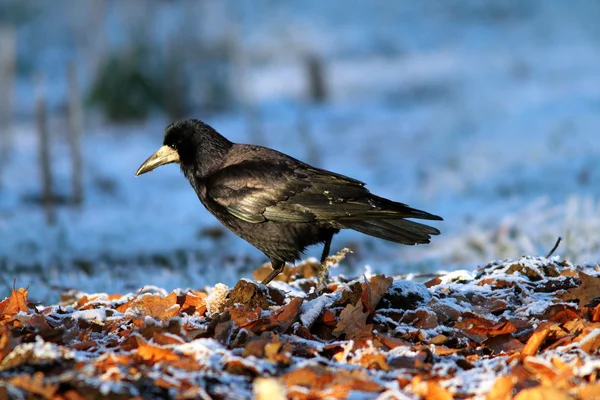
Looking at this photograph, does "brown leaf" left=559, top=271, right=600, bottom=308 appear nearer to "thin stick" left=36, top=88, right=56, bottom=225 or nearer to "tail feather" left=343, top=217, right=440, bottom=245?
"tail feather" left=343, top=217, right=440, bottom=245

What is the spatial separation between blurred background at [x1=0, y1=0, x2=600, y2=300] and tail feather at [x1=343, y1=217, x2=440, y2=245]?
6.62ft

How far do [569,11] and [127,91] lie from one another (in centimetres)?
2400

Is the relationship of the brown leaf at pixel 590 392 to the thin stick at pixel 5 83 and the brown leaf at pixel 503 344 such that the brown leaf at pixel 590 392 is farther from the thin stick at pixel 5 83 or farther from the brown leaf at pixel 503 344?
the thin stick at pixel 5 83

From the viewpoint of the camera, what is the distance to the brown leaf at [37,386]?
8.42 feet

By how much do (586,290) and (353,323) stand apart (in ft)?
3.69

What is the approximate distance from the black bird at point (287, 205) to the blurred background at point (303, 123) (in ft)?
4.53

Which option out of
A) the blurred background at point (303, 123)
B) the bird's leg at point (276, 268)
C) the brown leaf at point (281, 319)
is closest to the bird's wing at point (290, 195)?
the bird's leg at point (276, 268)

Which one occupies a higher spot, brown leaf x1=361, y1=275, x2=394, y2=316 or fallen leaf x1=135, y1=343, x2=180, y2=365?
brown leaf x1=361, y1=275, x2=394, y2=316

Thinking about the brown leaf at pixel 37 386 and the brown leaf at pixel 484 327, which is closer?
the brown leaf at pixel 37 386

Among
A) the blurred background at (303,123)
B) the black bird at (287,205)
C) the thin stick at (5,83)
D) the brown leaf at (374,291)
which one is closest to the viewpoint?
the brown leaf at (374,291)

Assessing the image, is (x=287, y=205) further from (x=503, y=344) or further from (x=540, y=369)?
(x=540, y=369)

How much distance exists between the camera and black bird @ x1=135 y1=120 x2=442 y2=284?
4484 millimetres

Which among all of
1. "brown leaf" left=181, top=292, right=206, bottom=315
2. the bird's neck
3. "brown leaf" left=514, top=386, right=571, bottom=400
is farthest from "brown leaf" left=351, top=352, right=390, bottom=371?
the bird's neck

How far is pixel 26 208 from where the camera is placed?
11633mm
